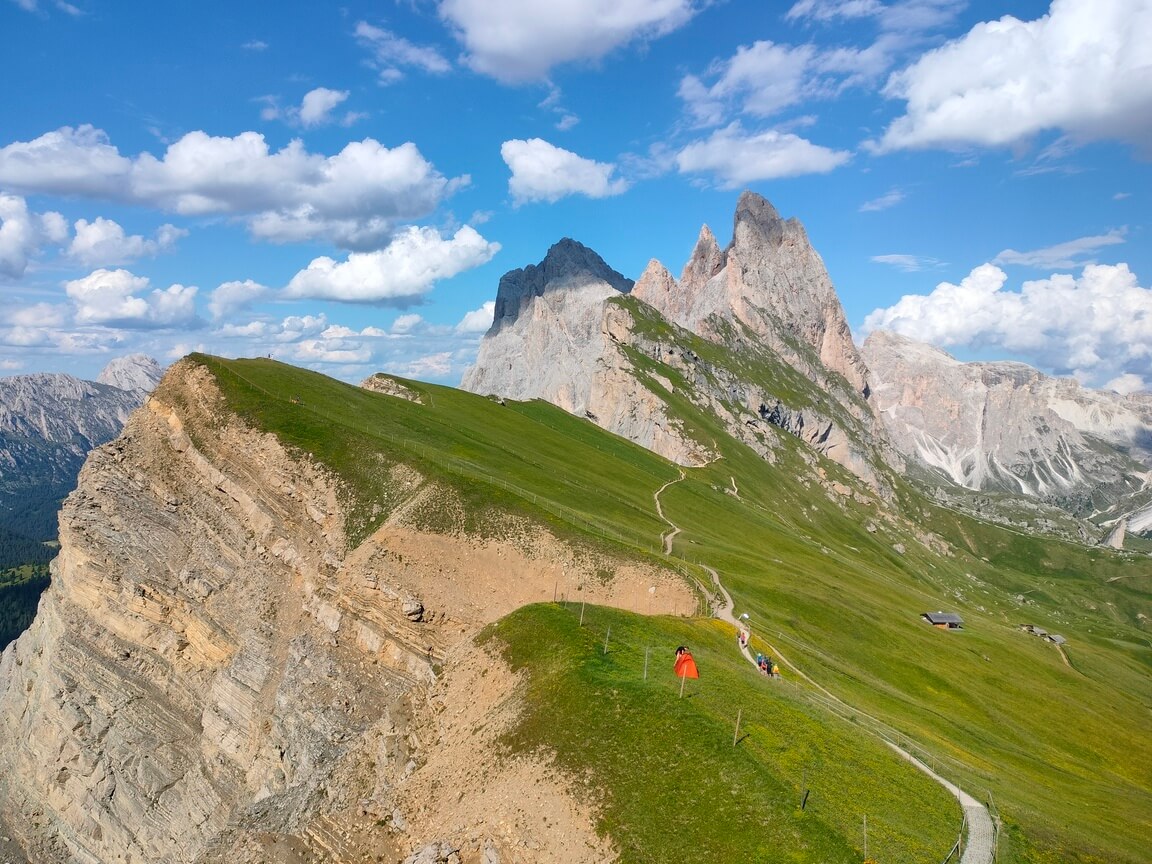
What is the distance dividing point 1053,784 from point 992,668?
47694 mm

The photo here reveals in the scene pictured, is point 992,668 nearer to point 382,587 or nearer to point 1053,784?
point 1053,784

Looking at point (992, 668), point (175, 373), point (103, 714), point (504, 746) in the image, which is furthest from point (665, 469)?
point (504, 746)

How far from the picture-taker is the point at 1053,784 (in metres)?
56.5

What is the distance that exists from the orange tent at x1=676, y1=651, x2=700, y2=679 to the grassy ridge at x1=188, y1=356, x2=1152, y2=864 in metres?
2.53

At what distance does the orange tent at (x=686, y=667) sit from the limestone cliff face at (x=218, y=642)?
1702cm

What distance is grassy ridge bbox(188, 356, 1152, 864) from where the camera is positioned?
3641 centimetres

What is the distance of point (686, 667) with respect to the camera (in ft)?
131

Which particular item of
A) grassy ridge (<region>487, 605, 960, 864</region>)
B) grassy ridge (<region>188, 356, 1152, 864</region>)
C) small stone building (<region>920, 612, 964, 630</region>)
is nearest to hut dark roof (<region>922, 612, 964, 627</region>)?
small stone building (<region>920, 612, 964, 630</region>)

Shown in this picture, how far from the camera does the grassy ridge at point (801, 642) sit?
119 ft

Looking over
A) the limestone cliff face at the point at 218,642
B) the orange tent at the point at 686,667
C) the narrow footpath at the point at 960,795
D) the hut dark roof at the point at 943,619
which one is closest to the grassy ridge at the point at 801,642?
the narrow footpath at the point at 960,795

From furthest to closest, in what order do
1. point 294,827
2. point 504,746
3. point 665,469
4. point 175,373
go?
point 665,469 → point 175,373 → point 294,827 → point 504,746

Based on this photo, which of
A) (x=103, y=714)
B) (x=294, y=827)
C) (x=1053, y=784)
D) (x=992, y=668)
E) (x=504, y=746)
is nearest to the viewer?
(x=504, y=746)

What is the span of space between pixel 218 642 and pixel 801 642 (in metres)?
60.3

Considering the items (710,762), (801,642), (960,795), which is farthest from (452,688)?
(801,642)
